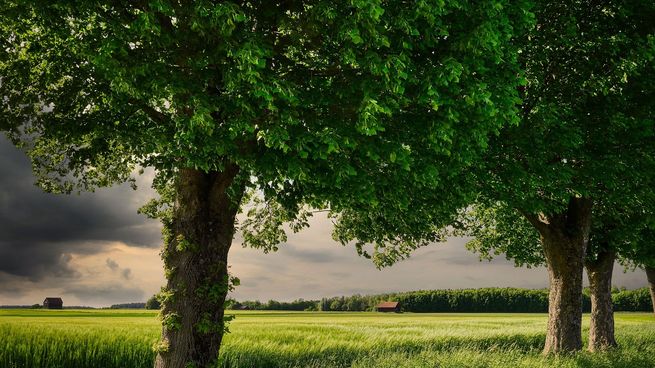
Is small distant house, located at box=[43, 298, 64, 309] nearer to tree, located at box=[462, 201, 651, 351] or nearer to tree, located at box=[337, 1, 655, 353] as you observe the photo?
tree, located at box=[462, 201, 651, 351]

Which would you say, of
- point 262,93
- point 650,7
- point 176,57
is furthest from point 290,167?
point 650,7

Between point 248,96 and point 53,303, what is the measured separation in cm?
7273

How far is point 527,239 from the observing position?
27.2 metres

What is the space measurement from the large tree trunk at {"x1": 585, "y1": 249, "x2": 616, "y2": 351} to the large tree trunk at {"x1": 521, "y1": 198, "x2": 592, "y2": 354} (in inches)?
205

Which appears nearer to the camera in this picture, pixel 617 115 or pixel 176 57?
pixel 176 57

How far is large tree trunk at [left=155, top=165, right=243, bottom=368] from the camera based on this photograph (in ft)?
41.2

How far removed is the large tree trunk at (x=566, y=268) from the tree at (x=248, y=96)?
30.7ft

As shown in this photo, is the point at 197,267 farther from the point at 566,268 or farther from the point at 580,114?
the point at 566,268

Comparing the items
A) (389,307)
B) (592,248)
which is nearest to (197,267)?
(592,248)

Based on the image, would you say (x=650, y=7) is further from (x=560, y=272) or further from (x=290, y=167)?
(x=290, y=167)

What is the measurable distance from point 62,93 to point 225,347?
10120 mm

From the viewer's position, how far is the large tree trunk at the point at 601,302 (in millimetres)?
25406

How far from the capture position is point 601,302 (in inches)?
1029

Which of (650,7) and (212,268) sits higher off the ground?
(650,7)
